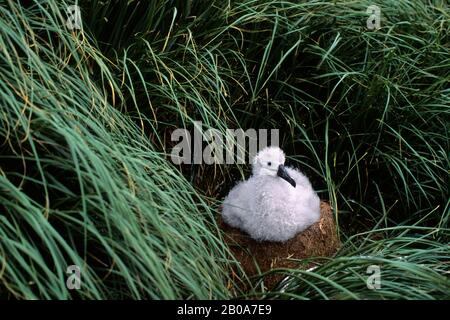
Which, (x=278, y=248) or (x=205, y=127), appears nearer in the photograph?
(x=278, y=248)

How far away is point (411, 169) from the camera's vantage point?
4.62m

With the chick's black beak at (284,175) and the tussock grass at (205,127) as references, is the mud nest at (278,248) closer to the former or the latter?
the tussock grass at (205,127)

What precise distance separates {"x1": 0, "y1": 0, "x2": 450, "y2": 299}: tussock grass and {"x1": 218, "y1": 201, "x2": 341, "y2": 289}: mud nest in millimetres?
93

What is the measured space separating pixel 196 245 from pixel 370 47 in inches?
70.0

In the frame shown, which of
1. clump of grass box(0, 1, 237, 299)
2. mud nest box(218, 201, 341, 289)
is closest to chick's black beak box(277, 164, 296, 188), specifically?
mud nest box(218, 201, 341, 289)

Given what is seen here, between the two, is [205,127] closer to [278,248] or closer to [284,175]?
[284,175]

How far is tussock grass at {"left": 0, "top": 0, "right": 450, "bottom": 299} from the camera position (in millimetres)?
3137

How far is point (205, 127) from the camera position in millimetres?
4363

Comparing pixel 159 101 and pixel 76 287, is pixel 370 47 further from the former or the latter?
pixel 76 287

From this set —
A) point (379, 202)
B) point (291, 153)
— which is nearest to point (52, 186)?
point (291, 153)

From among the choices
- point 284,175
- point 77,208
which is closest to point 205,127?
point 284,175

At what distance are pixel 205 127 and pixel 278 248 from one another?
763 mm

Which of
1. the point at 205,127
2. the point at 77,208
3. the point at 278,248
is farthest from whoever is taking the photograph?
the point at 205,127

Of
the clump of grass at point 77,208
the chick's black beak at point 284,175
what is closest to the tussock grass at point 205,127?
the clump of grass at point 77,208
